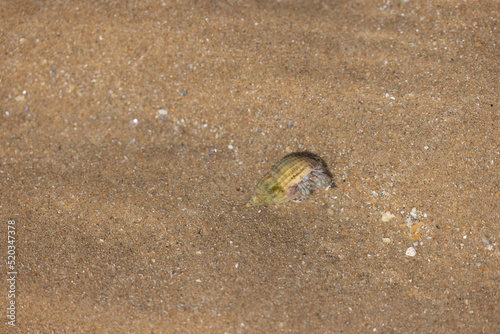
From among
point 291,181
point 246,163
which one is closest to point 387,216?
point 291,181

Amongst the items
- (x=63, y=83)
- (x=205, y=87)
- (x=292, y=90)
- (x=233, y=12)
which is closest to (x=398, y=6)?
(x=292, y=90)

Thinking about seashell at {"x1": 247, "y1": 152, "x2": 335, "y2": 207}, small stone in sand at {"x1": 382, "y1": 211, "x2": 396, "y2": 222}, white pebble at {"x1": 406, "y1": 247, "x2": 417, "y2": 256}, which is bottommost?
white pebble at {"x1": 406, "y1": 247, "x2": 417, "y2": 256}

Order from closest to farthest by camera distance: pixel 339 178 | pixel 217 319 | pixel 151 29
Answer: pixel 217 319 < pixel 339 178 < pixel 151 29

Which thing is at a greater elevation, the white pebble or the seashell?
the seashell

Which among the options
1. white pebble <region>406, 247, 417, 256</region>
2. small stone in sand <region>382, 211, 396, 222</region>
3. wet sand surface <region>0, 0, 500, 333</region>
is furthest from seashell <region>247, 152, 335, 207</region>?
white pebble <region>406, 247, 417, 256</region>

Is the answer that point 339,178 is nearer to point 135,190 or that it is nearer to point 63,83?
point 135,190

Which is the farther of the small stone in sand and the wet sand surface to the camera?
the small stone in sand

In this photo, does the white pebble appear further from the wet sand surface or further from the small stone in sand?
the small stone in sand
